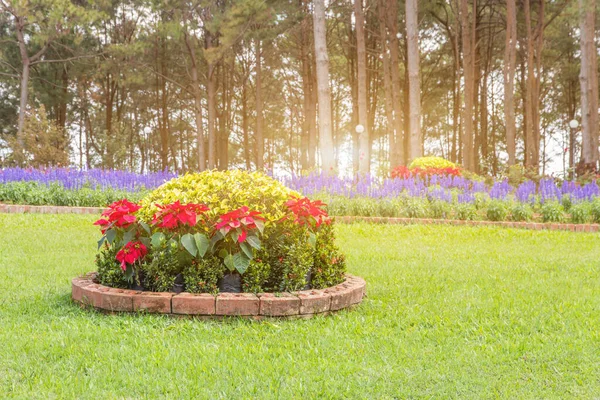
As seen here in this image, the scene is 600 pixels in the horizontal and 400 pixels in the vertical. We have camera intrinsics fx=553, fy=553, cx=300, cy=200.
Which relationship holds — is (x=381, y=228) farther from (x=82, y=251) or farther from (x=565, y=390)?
(x=565, y=390)

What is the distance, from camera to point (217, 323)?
3.70 m

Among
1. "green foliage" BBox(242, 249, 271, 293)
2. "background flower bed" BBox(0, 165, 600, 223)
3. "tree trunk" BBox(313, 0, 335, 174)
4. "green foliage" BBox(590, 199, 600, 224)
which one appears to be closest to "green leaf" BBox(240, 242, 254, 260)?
"green foliage" BBox(242, 249, 271, 293)

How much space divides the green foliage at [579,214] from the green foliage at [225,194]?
678 centimetres

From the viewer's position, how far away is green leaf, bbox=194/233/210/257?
3.83m

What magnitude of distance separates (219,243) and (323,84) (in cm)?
1065

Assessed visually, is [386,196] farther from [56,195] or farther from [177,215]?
[177,215]

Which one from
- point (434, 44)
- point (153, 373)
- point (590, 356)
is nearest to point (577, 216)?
point (590, 356)

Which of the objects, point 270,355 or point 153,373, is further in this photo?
point 270,355

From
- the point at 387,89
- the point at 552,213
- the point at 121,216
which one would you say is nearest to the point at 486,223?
the point at 552,213

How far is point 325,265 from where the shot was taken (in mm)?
4379

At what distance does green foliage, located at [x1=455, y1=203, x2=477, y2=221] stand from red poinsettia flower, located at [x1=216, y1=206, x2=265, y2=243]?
21.2 ft

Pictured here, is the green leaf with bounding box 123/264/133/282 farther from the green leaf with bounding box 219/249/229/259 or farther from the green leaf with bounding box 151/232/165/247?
the green leaf with bounding box 219/249/229/259

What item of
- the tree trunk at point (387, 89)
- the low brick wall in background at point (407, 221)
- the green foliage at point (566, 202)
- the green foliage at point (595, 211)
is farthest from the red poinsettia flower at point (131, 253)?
the tree trunk at point (387, 89)

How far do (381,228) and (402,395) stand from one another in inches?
247
